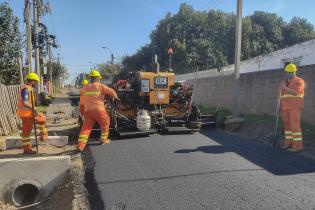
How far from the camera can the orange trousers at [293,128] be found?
7.40 metres

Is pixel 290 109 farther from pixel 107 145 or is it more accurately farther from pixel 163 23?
pixel 163 23

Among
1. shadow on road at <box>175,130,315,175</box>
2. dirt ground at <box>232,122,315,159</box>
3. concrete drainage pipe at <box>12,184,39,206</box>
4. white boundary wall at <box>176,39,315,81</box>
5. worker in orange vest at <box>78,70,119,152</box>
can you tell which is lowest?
concrete drainage pipe at <box>12,184,39,206</box>

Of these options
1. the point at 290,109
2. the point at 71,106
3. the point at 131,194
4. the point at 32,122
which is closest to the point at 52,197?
the point at 131,194

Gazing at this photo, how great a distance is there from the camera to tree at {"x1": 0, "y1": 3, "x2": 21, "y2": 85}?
49.8 feet

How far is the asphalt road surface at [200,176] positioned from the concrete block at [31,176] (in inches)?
25.4

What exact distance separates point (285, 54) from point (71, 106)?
491 inches

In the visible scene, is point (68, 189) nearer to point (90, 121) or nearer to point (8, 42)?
point (90, 121)

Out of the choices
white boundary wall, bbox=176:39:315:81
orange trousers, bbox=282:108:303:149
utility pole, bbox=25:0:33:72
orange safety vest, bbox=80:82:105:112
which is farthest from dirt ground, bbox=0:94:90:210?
white boundary wall, bbox=176:39:315:81

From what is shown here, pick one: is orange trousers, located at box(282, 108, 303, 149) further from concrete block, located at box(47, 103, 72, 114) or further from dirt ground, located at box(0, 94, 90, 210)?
concrete block, located at box(47, 103, 72, 114)

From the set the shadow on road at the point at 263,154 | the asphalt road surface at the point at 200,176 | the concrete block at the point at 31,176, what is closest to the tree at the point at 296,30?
the shadow on road at the point at 263,154

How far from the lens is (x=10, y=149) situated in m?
8.09

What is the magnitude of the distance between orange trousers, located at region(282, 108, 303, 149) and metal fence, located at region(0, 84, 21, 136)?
7.43 m

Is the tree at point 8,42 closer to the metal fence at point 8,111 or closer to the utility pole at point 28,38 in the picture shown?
the utility pole at point 28,38

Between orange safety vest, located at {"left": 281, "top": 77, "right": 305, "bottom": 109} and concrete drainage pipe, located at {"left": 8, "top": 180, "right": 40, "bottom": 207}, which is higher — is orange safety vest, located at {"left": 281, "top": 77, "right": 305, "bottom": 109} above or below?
above
